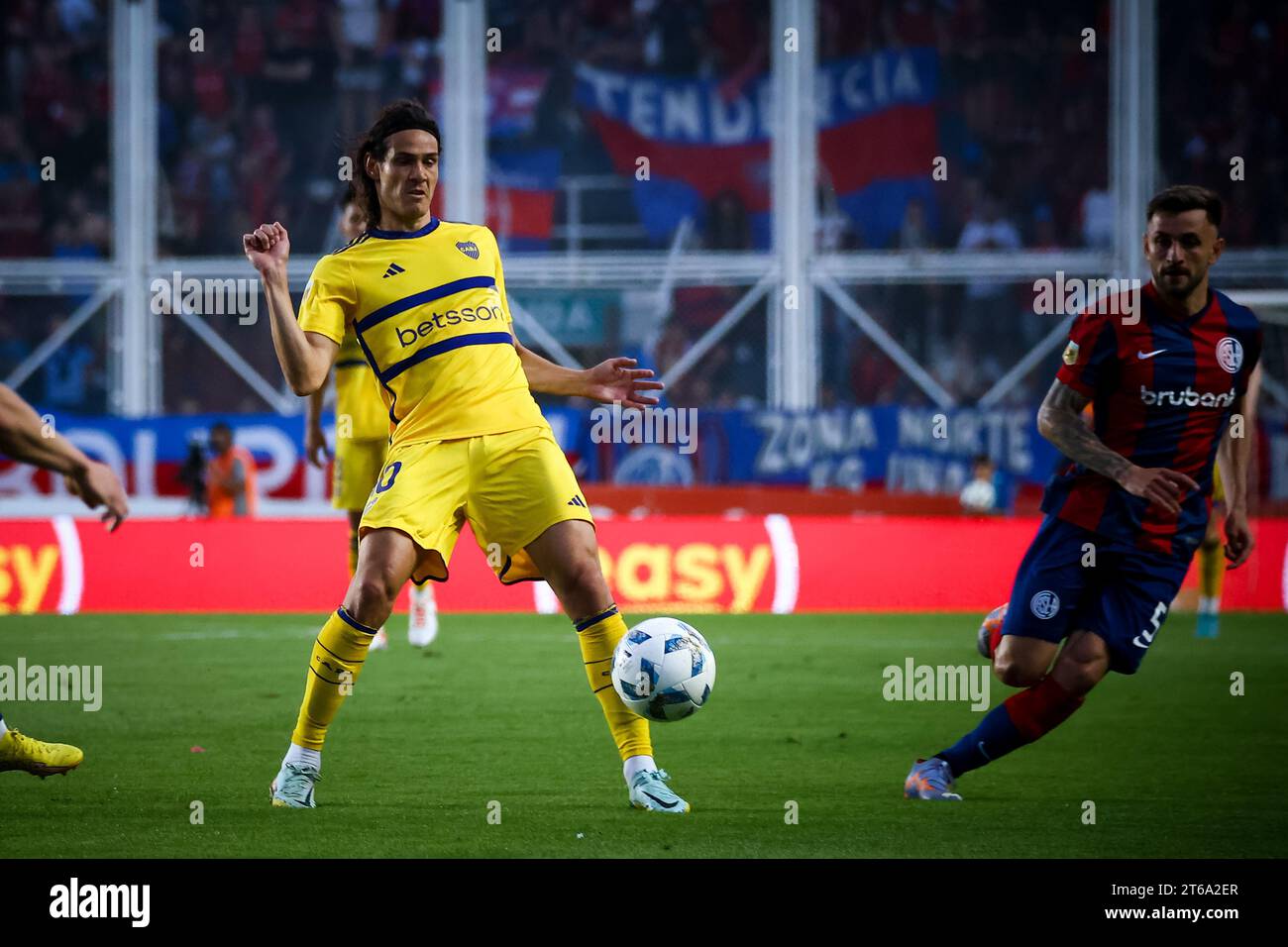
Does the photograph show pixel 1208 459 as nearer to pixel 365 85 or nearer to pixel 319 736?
pixel 319 736

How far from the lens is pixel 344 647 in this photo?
19.0 feet

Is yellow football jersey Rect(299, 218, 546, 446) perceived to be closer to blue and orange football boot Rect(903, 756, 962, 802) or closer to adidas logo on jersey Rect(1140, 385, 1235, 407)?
blue and orange football boot Rect(903, 756, 962, 802)

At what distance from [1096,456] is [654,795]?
73.8 inches

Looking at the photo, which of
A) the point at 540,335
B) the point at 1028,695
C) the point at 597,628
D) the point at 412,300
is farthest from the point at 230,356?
the point at 1028,695

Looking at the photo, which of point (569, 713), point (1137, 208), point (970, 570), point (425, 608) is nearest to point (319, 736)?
point (569, 713)

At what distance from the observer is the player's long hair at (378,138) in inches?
234

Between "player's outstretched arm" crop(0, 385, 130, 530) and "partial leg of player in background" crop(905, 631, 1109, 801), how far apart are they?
304cm

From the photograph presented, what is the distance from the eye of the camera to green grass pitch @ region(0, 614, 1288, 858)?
212 inches

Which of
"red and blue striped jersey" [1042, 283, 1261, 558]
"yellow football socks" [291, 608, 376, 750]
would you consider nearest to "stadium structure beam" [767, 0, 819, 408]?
"red and blue striped jersey" [1042, 283, 1261, 558]

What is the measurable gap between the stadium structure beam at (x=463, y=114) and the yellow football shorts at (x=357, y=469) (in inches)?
366

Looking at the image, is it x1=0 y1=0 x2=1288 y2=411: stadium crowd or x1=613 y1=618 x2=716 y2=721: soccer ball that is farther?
x1=0 y1=0 x2=1288 y2=411: stadium crowd

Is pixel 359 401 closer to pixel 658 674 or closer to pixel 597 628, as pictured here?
pixel 597 628

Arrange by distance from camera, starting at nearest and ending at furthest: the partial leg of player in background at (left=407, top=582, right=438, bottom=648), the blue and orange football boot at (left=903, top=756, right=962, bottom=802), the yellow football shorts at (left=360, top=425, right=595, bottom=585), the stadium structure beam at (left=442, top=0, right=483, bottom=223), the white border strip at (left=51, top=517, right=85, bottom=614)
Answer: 1. the yellow football shorts at (left=360, top=425, right=595, bottom=585)
2. the blue and orange football boot at (left=903, top=756, right=962, bottom=802)
3. the partial leg of player in background at (left=407, top=582, right=438, bottom=648)
4. the white border strip at (left=51, top=517, right=85, bottom=614)
5. the stadium structure beam at (left=442, top=0, right=483, bottom=223)

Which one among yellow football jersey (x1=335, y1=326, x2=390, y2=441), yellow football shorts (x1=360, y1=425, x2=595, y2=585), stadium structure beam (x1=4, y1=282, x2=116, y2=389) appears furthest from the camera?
stadium structure beam (x1=4, y1=282, x2=116, y2=389)
